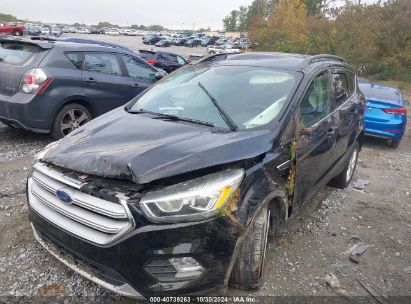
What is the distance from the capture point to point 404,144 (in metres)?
9.17

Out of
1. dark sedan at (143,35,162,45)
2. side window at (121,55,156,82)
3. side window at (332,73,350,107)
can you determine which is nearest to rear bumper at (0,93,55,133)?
side window at (121,55,156,82)

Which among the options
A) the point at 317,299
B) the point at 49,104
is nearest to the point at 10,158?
the point at 49,104

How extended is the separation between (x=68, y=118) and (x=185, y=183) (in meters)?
4.40

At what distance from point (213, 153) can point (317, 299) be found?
147 centimetres

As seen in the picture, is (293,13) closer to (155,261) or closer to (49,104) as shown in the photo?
(49,104)

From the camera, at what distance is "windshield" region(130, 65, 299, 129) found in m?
3.23

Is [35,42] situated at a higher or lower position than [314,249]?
higher

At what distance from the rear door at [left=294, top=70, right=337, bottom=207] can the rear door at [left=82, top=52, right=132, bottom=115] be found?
3912 millimetres

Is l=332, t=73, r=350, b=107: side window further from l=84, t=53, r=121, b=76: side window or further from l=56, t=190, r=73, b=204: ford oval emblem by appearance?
l=84, t=53, r=121, b=76: side window

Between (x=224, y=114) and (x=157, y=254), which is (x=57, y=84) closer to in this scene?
(x=224, y=114)

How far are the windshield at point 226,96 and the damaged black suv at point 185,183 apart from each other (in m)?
0.01

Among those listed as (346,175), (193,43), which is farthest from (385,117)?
(193,43)

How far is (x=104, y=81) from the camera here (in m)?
6.60

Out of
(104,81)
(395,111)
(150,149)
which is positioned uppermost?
(150,149)
